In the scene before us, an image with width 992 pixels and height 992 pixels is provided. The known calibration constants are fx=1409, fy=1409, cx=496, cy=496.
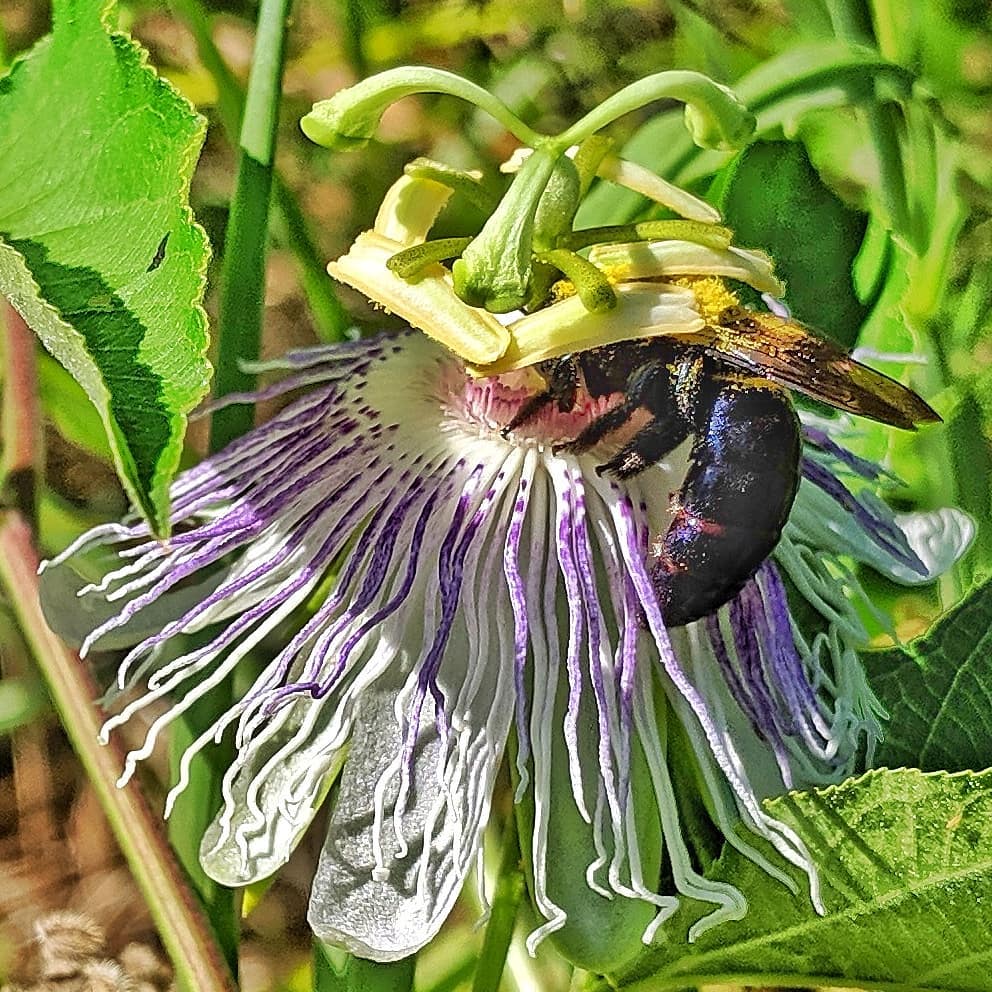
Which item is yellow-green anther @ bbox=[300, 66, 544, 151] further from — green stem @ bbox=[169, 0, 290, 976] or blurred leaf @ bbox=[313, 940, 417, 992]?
blurred leaf @ bbox=[313, 940, 417, 992]

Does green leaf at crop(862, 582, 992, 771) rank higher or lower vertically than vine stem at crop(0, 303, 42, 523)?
lower

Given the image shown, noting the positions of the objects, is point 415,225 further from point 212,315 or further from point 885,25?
point 885,25

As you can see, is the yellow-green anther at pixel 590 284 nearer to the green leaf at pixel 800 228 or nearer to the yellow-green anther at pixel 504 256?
the yellow-green anther at pixel 504 256

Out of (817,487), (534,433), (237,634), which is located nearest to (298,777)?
(237,634)

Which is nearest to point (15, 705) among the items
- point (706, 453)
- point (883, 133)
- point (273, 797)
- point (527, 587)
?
point (273, 797)

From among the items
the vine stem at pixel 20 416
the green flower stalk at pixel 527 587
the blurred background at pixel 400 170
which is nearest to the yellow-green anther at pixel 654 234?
the green flower stalk at pixel 527 587

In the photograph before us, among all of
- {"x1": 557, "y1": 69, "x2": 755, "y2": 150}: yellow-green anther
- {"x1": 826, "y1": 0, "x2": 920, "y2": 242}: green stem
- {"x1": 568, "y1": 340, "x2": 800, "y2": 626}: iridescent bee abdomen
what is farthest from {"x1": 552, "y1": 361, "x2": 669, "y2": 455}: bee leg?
{"x1": 826, "y1": 0, "x2": 920, "y2": 242}: green stem

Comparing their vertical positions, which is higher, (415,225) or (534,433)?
(415,225)
